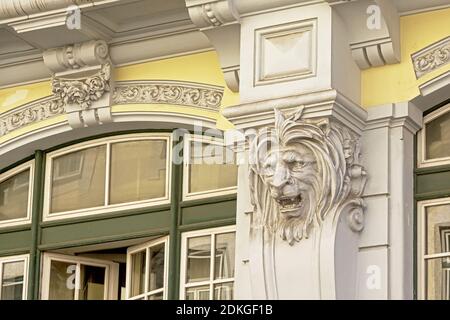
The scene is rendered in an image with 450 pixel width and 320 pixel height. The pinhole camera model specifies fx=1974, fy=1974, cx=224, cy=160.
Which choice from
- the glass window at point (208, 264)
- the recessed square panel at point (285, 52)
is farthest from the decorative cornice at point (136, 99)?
the glass window at point (208, 264)

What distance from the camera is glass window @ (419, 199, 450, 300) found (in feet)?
48.9

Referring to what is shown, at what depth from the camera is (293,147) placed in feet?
49.3

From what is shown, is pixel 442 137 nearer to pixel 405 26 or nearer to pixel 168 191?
pixel 405 26

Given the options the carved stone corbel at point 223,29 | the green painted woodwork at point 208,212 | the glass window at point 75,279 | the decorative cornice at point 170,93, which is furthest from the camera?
the glass window at point 75,279

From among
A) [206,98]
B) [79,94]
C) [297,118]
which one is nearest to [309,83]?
[297,118]

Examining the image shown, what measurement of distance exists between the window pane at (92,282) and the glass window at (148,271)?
51 cm

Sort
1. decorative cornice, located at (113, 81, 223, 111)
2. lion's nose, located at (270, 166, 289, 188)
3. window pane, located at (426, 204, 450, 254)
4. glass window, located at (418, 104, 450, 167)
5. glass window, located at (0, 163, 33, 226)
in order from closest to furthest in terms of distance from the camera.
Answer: lion's nose, located at (270, 166, 289, 188)
window pane, located at (426, 204, 450, 254)
glass window, located at (418, 104, 450, 167)
decorative cornice, located at (113, 81, 223, 111)
glass window, located at (0, 163, 33, 226)

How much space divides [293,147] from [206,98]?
1492 millimetres

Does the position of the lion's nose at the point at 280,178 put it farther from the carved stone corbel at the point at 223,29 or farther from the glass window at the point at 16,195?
the glass window at the point at 16,195

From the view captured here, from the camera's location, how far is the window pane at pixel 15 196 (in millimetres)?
17312

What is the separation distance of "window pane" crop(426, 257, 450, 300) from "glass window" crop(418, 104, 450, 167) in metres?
0.80

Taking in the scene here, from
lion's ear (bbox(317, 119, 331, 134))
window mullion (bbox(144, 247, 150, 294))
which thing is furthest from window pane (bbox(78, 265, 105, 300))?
lion's ear (bbox(317, 119, 331, 134))

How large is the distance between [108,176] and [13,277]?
1.28 metres

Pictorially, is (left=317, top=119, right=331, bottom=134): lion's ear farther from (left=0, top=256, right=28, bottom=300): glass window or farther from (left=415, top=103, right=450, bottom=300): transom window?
(left=0, top=256, right=28, bottom=300): glass window
